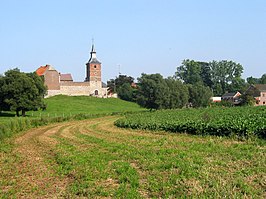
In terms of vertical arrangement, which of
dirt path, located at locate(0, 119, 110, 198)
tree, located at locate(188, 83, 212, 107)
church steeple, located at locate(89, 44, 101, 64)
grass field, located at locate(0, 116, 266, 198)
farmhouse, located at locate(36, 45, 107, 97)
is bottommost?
dirt path, located at locate(0, 119, 110, 198)

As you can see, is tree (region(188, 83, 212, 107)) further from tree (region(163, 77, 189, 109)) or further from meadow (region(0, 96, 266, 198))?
meadow (region(0, 96, 266, 198))

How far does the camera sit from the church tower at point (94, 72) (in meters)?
114

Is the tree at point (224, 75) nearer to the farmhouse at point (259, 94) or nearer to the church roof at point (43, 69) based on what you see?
the farmhouse at point (259, 94)

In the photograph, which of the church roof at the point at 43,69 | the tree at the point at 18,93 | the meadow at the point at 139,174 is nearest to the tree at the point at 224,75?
the church roof at the point at 43,69

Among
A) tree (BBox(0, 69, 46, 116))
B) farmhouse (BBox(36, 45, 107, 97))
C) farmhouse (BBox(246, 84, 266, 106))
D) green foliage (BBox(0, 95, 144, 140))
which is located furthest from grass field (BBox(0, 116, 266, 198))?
farmhouse (BBox(246, 84, 266, 106))

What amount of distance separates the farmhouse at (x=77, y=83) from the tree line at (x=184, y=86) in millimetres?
7380

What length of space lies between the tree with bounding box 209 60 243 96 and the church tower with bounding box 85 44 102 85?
176ft

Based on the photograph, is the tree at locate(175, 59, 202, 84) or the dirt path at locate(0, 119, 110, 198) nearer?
the dirt path at locate(0, 119, 110, 198)

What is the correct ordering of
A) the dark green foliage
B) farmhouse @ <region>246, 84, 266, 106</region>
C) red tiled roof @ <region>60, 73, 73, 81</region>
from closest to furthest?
farmhouse @ <region>246, 84, 266, 106</region>
red tiled roof @ <region>60, 73, 73, 81</region>
the dark green foliage

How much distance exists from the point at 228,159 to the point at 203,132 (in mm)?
11579

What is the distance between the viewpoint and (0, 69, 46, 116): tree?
188ft

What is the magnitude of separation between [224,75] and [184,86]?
2721 inches

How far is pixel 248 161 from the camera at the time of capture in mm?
11984

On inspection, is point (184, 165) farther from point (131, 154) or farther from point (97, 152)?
point (97, 152)
